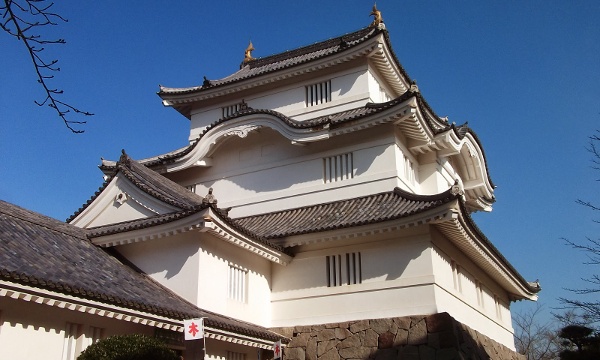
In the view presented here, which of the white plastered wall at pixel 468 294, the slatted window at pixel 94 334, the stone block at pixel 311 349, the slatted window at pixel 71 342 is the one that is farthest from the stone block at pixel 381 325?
the slatted window at pixel 71 342

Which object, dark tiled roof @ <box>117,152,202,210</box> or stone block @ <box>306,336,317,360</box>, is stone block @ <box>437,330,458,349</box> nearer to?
stone block @ <box>306,336,317,360</box>

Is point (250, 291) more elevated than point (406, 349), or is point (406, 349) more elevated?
point (250, 291)

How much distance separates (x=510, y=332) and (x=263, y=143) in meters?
9.54

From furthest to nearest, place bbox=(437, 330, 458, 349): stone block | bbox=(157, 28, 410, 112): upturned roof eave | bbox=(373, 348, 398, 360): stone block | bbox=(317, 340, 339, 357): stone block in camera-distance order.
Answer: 1. bbox=(157, 28, 410, 112): upturned roof eave
2. bbox=(317, 340, 339, 357): stone block
3. bbox=(373, 348, 398, 360): stone block
4. bbox=(437, 330, 458, 349): stone block

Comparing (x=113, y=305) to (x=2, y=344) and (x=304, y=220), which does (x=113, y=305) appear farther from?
(x=304, y=220)

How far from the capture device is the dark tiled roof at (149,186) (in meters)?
12.4

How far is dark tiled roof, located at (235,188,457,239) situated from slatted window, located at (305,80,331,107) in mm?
3739

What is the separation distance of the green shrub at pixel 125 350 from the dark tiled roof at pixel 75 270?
0.67m

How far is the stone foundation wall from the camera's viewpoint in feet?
37.4

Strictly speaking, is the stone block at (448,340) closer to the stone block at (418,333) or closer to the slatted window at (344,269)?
Result: the stone block at (418,333)

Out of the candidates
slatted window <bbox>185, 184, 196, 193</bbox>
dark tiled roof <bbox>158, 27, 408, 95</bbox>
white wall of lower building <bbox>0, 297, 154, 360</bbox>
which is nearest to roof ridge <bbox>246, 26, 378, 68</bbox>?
dark tiled roof <bbox>158, 27, 408, 95</bbox>

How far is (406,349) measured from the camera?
11609 mm

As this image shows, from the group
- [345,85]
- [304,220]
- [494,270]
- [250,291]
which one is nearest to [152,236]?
[250,291]

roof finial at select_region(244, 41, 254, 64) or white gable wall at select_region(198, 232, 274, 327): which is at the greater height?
roof finial at select_region(244, 41, 254, 64)
